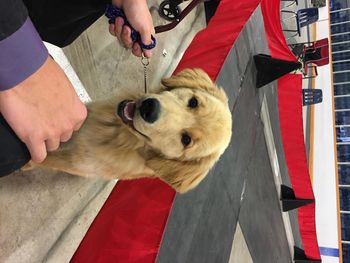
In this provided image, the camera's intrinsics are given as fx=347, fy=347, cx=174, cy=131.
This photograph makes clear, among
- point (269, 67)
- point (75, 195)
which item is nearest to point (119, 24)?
point (75, 195)

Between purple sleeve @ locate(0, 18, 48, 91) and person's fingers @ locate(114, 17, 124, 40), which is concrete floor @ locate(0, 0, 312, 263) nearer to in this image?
person's fingers @ locate(114, 17, 124, 40)

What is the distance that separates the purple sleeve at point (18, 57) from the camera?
0.55 meters

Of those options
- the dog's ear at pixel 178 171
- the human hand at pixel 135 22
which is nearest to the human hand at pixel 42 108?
the human hand at pixel 135 22

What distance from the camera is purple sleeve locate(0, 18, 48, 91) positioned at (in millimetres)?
549

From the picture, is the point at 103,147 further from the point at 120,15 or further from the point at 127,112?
the point at 120,15

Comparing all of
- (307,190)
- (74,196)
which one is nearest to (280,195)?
(307,190)

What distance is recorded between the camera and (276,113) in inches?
159

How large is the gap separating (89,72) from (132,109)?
47.3 inches

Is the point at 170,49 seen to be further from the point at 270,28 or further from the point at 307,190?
the point at 307,190

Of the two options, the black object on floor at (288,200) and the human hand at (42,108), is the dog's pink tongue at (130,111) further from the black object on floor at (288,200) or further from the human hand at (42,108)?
the black object on floor at (288,200)

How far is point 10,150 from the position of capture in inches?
29.3

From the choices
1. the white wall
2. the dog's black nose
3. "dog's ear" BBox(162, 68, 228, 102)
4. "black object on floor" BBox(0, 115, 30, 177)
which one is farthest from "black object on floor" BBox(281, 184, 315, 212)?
"black object on floor" BBox(0, 115, 30, 177)

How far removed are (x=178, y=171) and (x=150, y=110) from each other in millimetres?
293

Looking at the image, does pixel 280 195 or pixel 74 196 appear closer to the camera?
pixel 74 196
